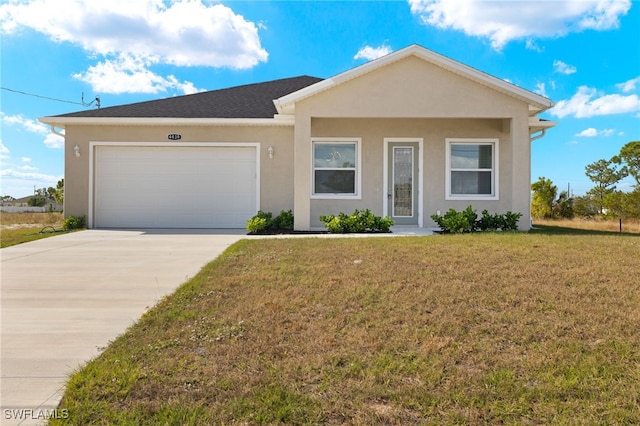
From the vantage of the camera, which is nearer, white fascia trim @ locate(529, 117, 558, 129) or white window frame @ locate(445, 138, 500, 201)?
white fascia trim @ locate(529, 117, 558, 129)

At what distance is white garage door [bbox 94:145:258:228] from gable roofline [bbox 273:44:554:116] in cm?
299

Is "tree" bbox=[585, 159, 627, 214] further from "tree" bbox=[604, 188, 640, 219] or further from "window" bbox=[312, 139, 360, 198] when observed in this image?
"window" bbox=[312, 139, 360, 198]

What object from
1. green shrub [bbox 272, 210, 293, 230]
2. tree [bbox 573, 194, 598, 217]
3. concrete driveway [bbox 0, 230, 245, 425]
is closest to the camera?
concrete driveway [bbox 0, 230, 245, 425]

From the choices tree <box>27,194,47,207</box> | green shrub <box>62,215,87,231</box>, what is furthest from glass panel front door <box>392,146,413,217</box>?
tree <box>27,194,47,207</box>

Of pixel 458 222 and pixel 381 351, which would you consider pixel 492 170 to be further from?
pixel 381 351

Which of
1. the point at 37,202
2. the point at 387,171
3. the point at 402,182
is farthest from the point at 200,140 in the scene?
the point at 37,202

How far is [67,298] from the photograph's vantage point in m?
4.69

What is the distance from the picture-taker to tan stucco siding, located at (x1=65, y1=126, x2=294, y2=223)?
1172 cm

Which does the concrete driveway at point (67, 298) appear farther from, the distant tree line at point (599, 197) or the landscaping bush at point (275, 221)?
the distant tree line at point (599, 197)

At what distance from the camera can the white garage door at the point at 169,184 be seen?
1191cm

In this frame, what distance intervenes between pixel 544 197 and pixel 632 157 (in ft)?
23.8

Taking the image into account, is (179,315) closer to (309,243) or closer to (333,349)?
(333,349)

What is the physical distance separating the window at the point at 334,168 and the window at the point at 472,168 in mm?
2962

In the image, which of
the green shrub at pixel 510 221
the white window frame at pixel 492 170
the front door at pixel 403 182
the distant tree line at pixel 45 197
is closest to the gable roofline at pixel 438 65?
the white window frame at pixel 492 170
